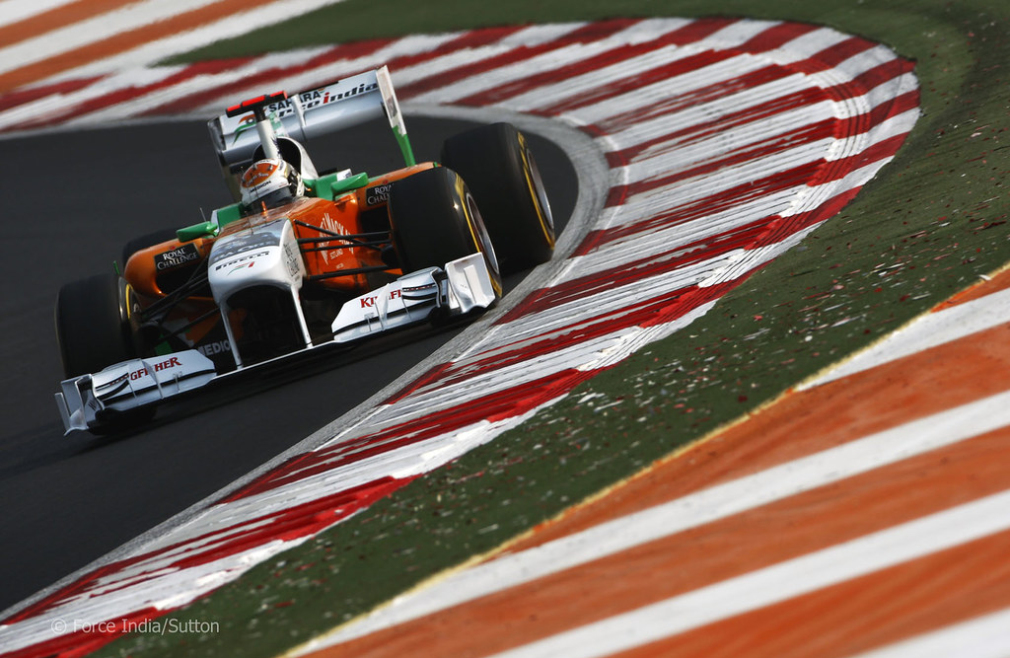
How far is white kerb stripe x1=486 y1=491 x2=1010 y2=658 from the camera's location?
353cm

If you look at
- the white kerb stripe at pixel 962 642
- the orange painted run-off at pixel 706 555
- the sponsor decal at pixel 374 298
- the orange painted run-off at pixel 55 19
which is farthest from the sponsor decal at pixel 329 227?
the orange painted run-off at pixel 55 19

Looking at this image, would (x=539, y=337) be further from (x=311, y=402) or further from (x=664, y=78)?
(x=664, y=78)

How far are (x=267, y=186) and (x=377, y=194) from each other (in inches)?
27.9

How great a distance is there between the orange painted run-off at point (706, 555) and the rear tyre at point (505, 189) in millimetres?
5028

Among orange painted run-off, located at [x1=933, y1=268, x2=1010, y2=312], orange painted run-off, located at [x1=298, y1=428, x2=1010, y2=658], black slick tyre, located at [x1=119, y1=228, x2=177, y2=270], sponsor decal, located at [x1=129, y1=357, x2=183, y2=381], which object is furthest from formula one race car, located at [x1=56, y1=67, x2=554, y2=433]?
orange painted run-off, located at [x1=298, y1=428, x2=1010, y2=658]

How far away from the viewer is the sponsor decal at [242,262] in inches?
303

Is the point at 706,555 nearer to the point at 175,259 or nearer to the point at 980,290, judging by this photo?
the point at 980,290

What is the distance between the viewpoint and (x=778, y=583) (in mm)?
3594

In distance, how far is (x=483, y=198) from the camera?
29.1 ft

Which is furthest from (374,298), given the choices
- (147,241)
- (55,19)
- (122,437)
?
(55,19)

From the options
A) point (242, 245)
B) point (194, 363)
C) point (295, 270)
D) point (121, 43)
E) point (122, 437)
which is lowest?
point (122, 437)

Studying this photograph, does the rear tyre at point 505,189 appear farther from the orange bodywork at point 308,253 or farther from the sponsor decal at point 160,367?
the sponsor decal at point 160,367

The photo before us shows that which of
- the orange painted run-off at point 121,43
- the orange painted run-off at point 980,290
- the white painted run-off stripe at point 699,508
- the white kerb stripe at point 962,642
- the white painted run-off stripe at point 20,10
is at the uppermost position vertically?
the white painted run-off stripe at point 20,10

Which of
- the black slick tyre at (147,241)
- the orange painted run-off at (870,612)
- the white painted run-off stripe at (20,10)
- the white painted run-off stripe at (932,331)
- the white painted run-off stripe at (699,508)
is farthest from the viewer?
the white painted run-off stripe at (20,10)
